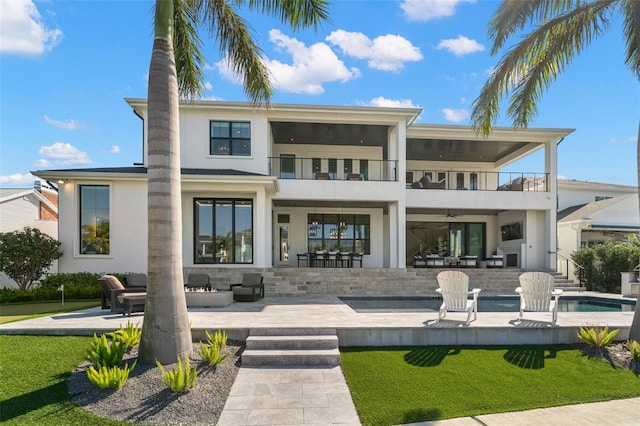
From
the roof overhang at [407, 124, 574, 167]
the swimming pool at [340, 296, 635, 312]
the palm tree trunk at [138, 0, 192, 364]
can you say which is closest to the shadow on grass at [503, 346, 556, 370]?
the swimming pool at [340, 296, 635, 312]

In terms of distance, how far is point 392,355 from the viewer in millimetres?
6500

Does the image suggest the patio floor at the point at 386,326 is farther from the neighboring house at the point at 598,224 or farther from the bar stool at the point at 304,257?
the neighboring house at the point at 598,224

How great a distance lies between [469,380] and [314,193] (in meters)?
12.0

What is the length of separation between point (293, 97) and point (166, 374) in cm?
1357

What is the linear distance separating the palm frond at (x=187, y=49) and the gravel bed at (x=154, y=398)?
6.62 m

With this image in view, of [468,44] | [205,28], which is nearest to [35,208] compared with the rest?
[205,28]

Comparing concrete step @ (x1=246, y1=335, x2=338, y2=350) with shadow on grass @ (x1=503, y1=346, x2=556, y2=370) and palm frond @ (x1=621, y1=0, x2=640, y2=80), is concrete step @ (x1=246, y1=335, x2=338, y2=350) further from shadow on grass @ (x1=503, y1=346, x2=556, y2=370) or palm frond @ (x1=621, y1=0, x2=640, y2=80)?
palm frond @ (x1=621, y1=0, x2=640, y2=80)

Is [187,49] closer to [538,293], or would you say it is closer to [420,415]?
[420,415]

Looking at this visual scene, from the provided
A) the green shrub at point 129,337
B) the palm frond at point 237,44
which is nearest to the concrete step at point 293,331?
the green shrub at point 129,337

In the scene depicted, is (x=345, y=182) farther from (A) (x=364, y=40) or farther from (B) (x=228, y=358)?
(B) (x=228, y=358)

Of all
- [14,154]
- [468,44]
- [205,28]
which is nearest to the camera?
[205,28]

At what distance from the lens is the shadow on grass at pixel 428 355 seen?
20.3 ft

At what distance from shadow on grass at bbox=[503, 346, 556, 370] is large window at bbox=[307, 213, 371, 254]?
13789 millimetres

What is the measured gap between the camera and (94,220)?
46.4ft
